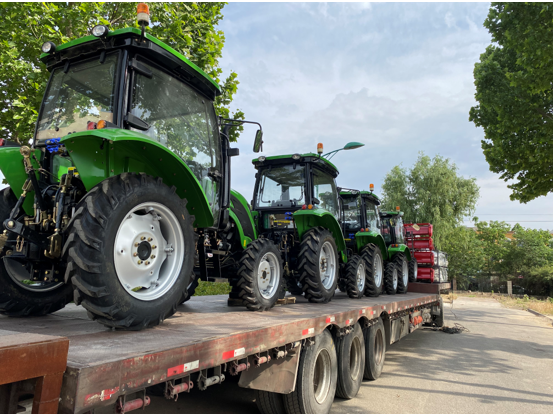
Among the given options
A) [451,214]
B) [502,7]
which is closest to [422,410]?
[502,7]

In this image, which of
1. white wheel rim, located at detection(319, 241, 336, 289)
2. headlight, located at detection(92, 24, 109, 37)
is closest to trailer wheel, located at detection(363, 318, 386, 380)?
white wheel rim, located at detection(319, 241, 336, 289)

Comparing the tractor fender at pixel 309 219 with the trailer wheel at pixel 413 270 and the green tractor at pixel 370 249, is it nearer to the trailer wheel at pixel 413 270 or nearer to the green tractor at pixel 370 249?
the green tractor at pixel 370 249

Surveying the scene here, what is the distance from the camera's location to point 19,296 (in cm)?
330

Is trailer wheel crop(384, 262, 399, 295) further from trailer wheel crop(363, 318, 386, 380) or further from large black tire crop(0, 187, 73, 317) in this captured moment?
large black tire crop(0, 187, 73, 317)

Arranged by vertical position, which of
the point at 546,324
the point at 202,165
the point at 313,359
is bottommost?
the point at 546,324

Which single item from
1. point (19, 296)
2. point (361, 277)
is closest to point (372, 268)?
point (361, 277)

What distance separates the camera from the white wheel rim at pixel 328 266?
6.28 meters

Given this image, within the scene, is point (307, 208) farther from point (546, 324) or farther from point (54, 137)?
point (546, 324)

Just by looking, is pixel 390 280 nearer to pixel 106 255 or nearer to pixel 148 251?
pixel 148 251

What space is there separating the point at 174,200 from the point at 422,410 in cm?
372

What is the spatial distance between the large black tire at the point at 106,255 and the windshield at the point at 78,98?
762 millimetres

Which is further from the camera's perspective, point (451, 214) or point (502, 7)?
point (451, 214)

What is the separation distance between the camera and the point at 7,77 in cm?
719

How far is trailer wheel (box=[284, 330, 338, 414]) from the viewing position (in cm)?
373
